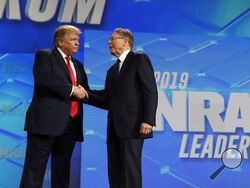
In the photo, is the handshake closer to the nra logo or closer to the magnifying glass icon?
the nra logo

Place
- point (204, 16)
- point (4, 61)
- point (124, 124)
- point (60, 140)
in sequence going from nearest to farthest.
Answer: point (124, 124) < point (60, 140) < point (4, 61) < point (204, 16)

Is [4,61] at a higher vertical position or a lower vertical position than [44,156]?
higher

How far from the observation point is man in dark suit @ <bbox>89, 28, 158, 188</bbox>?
2.70 meters

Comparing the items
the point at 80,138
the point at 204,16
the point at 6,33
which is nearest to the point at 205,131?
the point at 204,16

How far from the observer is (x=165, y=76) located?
4.22m

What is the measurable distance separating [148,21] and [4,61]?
61.4 inches

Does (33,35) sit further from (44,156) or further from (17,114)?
(44,156)

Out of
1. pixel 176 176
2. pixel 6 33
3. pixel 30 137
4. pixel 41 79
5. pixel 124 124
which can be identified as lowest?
pixel 176 176

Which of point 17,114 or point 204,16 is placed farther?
point 204,16

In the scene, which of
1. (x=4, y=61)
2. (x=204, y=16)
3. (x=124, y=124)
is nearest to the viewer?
(x=124, y=124)

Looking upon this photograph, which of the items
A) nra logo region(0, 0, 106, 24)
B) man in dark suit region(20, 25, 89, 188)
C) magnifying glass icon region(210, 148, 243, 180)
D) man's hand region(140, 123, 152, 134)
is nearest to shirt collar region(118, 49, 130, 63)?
man in dark suit region(20, 25, 89, 188)

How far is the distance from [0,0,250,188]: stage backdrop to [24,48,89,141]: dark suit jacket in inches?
46.5

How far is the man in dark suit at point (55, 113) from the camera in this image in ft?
9.10

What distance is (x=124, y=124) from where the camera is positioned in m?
2.74
